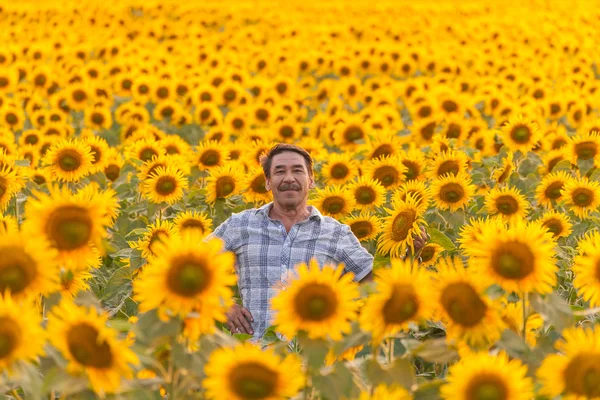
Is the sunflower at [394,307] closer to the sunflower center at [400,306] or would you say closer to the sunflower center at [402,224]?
the sunflower center at [400,306]

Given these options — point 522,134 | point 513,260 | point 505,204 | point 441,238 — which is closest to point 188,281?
point 513,260

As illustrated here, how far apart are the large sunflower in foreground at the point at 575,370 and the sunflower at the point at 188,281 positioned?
970mm

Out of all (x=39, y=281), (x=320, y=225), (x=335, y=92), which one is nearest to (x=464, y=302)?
(x=39, y=281)

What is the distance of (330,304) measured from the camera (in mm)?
2936

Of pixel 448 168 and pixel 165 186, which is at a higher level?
pixel 448 168

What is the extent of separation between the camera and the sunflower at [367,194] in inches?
256

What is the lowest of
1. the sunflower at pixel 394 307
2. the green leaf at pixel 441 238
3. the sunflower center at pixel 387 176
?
the sunflower at pixel 394 307

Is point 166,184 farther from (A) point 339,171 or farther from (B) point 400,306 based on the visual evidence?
(B) point 400,306

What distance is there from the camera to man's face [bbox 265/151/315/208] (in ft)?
17.4

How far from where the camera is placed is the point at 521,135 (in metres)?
8.35

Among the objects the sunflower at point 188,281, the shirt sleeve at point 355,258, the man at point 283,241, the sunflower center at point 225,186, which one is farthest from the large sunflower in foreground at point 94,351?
the sunflower center at point 225,186

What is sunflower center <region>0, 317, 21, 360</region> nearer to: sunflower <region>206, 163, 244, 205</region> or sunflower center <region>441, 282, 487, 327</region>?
sunflower center <region>441, 282, 487, 327</region>

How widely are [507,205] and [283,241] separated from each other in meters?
1.86

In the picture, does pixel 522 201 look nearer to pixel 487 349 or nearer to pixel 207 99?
pixel 487 349
